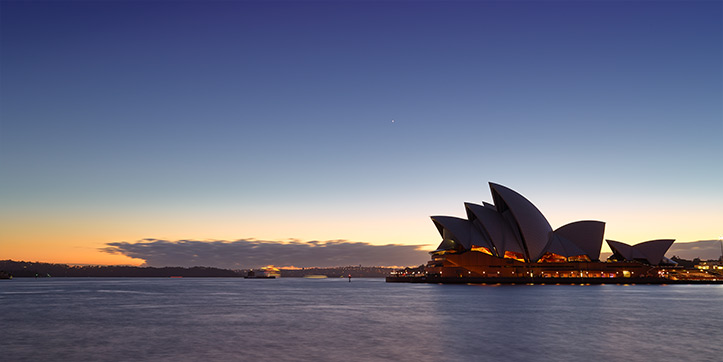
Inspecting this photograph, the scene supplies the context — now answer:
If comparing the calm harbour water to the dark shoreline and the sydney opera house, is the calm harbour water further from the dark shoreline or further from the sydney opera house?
the dark shoreline

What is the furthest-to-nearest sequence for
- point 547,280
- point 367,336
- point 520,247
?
point 547,280 < point 520,247 < point 367,336

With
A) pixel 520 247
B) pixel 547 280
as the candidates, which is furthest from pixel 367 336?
pixel 547 280

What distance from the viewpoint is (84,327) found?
106 ft

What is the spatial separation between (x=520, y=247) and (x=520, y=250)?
2.11 ft

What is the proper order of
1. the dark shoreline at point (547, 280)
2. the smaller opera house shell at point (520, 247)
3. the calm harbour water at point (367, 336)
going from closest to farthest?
the calm harbour water at point (367, 336) → the smaller opera house shell at point (520, 247) → the dark shoreline at point (547, 280)

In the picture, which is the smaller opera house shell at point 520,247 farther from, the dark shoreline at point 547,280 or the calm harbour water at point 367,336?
the calm harbour water at point 367,336

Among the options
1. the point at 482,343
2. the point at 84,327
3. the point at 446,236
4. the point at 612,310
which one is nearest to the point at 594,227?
the point at 446,236

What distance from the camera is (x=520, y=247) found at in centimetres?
10681

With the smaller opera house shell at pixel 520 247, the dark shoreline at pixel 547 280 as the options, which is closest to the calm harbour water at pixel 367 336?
the smaller opera house shell at pixel 520 247

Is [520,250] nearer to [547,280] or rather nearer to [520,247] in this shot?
[520,247]

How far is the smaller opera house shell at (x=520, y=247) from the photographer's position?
10312cm

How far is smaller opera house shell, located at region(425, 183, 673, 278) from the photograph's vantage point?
10312 centimetres

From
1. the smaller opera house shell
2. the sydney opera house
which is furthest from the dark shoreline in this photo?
the smaller opera house shell

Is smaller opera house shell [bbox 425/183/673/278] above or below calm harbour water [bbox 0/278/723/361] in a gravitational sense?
above
